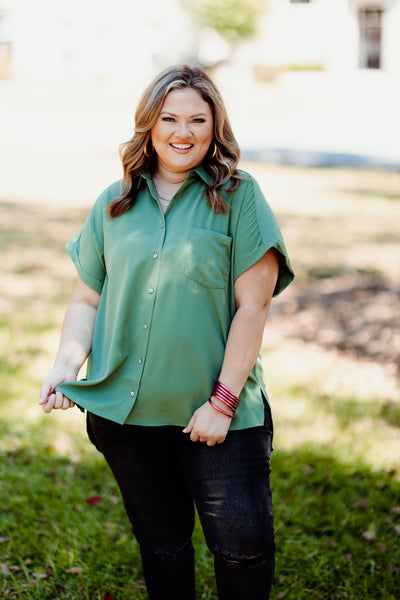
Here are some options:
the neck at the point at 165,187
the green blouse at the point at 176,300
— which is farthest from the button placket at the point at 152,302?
the neck at the point at 165,187

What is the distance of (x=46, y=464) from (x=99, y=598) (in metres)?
1.22

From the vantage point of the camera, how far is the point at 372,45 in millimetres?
29406

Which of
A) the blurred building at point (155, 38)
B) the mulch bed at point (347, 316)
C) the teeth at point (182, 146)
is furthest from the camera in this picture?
the blurred building at point (155, 38)

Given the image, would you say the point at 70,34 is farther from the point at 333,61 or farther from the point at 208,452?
the point at 208,452

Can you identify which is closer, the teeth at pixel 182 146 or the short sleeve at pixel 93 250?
the teeth at pixel 182 146

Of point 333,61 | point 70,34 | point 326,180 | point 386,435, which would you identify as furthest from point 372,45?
point 386,435

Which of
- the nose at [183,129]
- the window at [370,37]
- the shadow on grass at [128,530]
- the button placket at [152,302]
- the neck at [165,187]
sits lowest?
the shadow on grass at [128,530]

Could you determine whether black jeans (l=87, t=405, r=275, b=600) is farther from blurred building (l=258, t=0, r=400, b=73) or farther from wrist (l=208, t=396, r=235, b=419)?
blurred building (l=258, t=0, r=400, b=73)

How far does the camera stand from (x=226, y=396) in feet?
6.73

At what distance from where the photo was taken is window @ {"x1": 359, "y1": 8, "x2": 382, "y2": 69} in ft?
96.3

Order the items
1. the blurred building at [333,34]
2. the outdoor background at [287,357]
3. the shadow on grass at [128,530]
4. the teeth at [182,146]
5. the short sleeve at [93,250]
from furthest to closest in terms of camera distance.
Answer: the blurred building at [333,34], the outdoor background at [287,357], the shadow on grass at [128,530], the short sleeve at [93,250], the teeth at [182,146]

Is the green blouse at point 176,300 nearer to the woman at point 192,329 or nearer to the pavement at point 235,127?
the woman at point 192,329

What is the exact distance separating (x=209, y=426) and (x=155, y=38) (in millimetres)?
30921

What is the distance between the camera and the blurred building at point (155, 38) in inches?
1138
